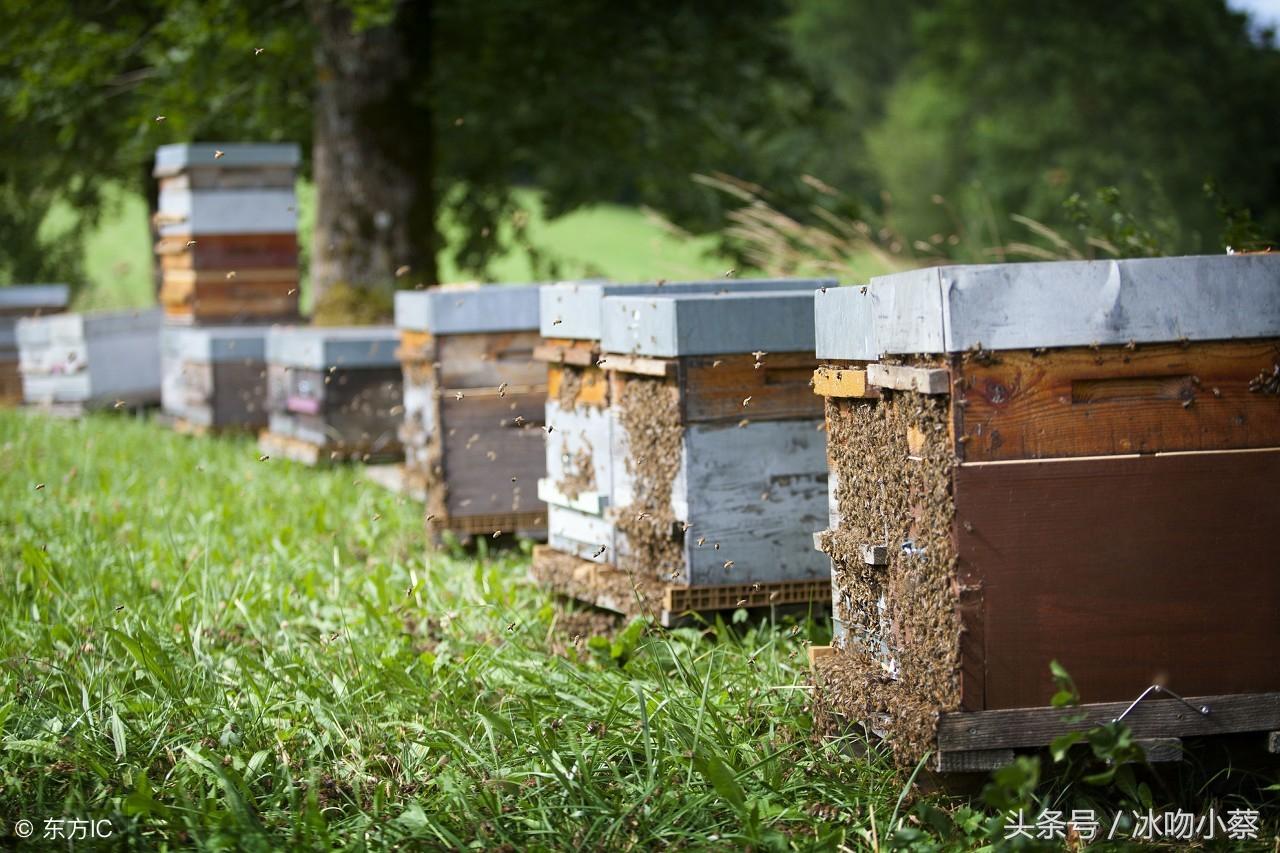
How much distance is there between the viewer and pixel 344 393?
24.0 ft

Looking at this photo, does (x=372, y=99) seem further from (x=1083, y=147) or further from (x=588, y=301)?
(x=1083, y=147)

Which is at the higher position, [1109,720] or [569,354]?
[569,354]

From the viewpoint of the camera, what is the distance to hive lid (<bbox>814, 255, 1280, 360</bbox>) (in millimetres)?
2709

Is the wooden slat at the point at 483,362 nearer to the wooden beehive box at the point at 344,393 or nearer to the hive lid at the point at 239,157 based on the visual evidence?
the wooden beehive box at the point at 344,393

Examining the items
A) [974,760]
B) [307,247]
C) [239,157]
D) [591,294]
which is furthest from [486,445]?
[307,247]

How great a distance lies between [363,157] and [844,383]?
6.73m

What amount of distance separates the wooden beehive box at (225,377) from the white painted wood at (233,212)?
25.2 inches

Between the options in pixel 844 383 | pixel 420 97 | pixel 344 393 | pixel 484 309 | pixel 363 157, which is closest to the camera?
pixel 844 383

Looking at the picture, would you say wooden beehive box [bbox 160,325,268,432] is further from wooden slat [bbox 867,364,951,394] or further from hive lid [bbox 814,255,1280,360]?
hive lid [bbox 814,255,1280,360]

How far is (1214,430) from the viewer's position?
282 cm

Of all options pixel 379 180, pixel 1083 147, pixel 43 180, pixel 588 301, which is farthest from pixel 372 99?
pixel 1083 147

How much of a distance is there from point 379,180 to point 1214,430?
7249 mm

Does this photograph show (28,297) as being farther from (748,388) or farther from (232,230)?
(748,388)

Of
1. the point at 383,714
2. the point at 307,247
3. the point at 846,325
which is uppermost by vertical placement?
the point at 307,247
